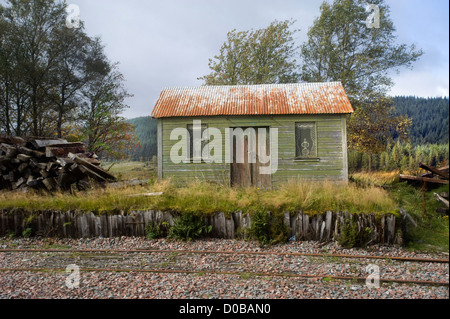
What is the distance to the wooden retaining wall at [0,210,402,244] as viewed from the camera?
5422 mm

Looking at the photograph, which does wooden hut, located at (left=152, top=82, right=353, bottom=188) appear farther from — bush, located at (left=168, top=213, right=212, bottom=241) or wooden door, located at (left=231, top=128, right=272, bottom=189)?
bush, located at (left=168, top=213, right=212, bottom=241)

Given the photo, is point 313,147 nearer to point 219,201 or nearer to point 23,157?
point 219,201

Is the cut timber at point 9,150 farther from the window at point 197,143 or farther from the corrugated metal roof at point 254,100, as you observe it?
the window at point 197,143

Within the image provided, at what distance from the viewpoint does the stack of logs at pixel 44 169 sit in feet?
25.9

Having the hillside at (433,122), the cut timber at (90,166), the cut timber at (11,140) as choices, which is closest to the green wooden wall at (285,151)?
the cut timber at (90,166)

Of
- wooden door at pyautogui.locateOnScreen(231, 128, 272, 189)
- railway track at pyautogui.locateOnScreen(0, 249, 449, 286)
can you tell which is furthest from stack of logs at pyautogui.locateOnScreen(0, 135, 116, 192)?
wooden door at pyautogui.locateOnScreen(231, 128, 272, 189)

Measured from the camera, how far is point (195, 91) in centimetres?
1092

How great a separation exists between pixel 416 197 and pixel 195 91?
26.6 feet

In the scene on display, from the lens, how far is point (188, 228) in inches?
235

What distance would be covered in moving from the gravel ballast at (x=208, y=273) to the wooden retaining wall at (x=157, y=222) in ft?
0.83

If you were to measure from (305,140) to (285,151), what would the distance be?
2.78 ft

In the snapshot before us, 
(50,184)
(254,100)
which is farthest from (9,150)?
(254,100)

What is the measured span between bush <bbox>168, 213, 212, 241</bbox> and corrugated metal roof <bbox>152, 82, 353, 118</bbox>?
491 centimetres
